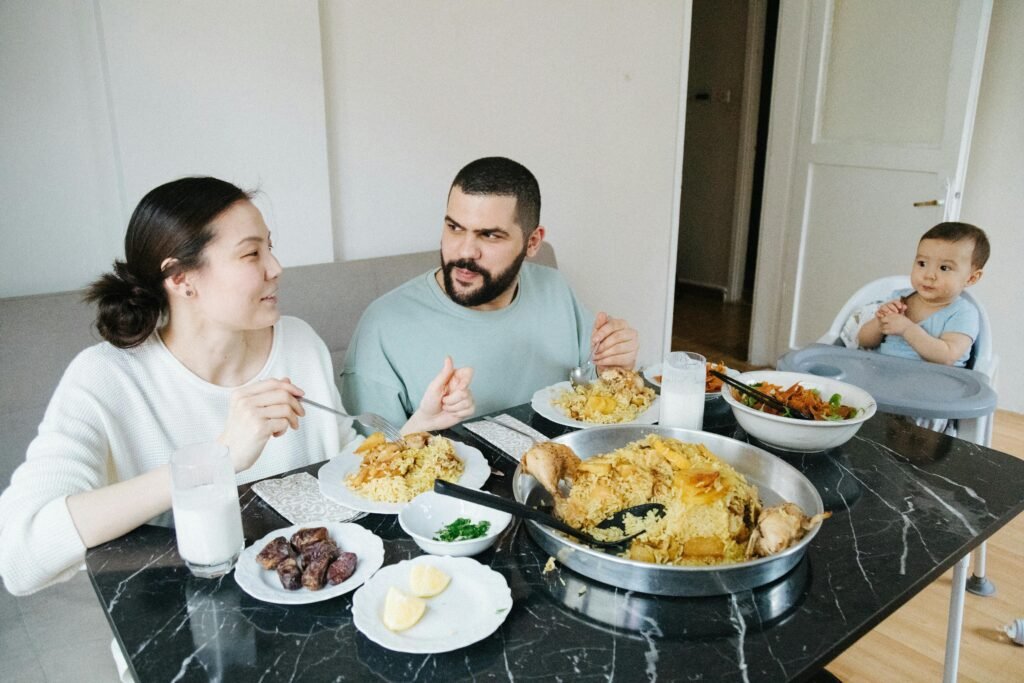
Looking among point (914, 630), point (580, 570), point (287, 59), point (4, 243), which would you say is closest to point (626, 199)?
point (287, 59)

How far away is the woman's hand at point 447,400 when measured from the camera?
4.82 feet

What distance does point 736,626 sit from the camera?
0.97 m

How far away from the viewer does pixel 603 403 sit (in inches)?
63.6

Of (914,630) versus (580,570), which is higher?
(580,570)

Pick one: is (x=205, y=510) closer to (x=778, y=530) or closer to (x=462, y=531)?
(x=462, y=531)

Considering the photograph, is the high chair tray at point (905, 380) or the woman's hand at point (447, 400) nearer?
the woman's hand at point (447, 400)

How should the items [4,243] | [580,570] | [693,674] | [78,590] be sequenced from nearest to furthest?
[693,674], [580,570], [78,590], [4,243]

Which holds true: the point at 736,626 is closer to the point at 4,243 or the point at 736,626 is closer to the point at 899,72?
the point at 4,243

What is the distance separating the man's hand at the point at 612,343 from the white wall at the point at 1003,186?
292cm

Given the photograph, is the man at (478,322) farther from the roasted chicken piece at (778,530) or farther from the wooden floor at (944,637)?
the wooden floor at (944,637)

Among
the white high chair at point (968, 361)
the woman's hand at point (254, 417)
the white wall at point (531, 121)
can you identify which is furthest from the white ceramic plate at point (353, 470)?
the white wall at point (531, 121)

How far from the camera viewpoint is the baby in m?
2.49

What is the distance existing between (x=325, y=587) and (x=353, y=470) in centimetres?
33

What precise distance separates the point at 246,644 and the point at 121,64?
1.77 meters
